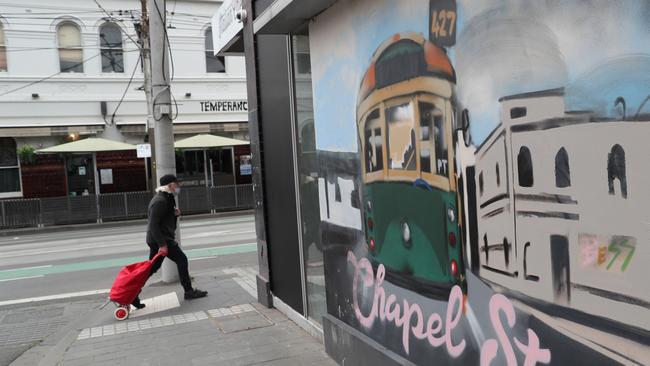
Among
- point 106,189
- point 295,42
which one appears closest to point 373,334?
point 295,42

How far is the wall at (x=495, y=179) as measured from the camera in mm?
2002

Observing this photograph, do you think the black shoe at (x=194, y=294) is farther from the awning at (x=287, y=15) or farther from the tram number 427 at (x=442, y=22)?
the tram number 427 at (x=442, y=22)

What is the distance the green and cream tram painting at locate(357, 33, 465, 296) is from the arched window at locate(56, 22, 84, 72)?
69.6ft

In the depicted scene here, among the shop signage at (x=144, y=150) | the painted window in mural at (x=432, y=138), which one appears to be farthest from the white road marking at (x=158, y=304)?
the shop signage at (x=144, y=150)

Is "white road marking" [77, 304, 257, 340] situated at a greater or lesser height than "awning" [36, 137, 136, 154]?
lesser

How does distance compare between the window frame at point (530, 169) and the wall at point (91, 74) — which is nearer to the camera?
the window frame at point (530, 169)

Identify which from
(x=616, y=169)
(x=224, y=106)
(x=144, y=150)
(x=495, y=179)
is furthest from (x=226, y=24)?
(x=224, y=106)

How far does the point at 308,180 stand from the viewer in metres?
5.43

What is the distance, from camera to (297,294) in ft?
19.2

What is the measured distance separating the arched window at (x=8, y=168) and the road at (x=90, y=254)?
3432 millimetres

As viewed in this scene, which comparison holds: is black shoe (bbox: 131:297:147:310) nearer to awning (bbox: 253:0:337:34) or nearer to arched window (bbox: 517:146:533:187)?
awning (bbox: 253:0:337:34)

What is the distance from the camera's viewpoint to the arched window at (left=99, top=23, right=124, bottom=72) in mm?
22688

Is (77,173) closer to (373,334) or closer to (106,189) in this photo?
(106,189)

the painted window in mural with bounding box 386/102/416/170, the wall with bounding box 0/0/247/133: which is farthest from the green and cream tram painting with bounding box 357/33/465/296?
the wall with bounding box 0/0/247/133
